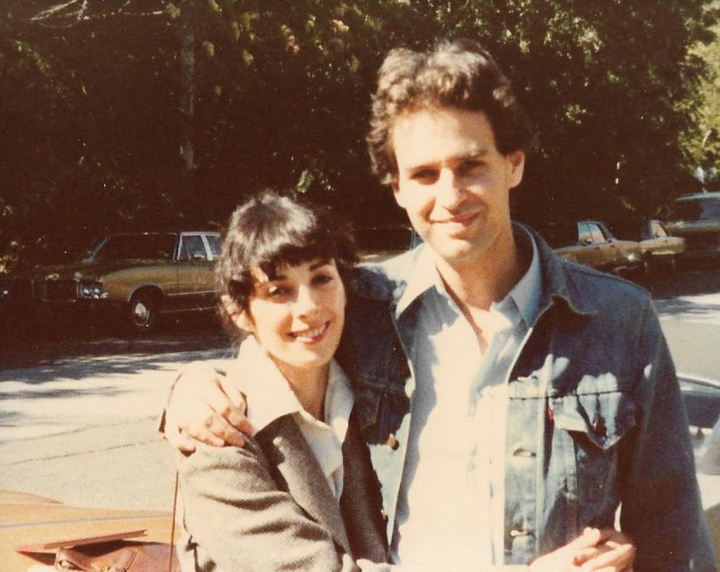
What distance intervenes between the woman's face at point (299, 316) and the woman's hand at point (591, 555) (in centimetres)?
64

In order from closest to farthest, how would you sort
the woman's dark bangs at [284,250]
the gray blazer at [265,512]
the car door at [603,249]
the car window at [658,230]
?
the gray blazer at [265,512] → the woman's dark bangs at [284,250] → the car door at [603,249] → the car window at [658,230]

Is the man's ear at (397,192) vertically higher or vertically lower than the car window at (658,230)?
higher

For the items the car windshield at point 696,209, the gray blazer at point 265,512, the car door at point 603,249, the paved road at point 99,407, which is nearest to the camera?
the gray blazer at point 265,512

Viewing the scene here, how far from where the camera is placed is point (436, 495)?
191 cm

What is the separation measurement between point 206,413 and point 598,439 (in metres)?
0.82

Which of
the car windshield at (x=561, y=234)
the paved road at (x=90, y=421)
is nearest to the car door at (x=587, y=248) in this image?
the car windshield at (x=561, y=234)

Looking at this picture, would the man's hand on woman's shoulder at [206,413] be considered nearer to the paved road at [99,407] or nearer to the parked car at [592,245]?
the paved road at [99,407]

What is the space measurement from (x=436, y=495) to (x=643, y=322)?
0.58m

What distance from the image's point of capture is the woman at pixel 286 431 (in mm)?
1781

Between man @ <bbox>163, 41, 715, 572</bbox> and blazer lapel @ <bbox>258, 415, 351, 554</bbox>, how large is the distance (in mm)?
108

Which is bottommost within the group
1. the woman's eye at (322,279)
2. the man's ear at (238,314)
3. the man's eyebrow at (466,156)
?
the man's ear at (238,314)

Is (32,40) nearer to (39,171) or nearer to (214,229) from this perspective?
(39,171)

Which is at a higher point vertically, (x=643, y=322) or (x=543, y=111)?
(x=543, y=111)

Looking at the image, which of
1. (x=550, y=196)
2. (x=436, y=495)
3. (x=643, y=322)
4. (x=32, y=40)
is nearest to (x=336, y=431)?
(x=436, y=495)
